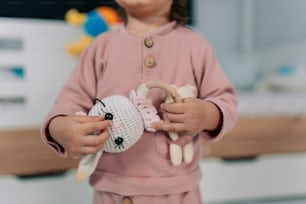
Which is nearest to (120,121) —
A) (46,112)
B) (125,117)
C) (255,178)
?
(125,117)

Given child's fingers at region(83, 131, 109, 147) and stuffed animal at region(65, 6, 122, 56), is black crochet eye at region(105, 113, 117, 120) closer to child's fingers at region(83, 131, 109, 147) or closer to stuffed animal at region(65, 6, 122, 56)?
child's fingers at region(83, 131, 109, 147)

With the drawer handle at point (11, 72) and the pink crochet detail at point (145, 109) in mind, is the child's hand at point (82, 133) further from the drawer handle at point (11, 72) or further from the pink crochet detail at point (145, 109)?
the drawer handle at point (11, 72)

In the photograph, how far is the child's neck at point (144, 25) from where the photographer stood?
1.69ft

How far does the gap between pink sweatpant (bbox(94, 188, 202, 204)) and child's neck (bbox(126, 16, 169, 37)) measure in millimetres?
186

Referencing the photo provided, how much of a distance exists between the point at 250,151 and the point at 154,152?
1.35ft

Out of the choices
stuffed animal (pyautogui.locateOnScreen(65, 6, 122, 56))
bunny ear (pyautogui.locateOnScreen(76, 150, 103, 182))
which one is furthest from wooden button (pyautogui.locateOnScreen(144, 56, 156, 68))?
stuffed animal (pyautogui.locateOnScreen(65, 6, 122, 56))

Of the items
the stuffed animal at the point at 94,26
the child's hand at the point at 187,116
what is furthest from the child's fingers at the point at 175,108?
the stuffed animal at the point at 94,26

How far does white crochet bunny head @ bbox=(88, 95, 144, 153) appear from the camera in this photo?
444 millimetres

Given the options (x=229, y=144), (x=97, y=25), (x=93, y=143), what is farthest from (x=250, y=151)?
(x=93, y=143)

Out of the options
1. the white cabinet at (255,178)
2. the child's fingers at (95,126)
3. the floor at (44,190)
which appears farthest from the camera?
the white cabinet at (255,178)

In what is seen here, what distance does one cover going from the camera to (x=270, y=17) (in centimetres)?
128

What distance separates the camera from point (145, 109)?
464 millimetres

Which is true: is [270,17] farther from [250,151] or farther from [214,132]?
[214,132]

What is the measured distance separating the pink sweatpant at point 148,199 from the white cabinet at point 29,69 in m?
0.28
